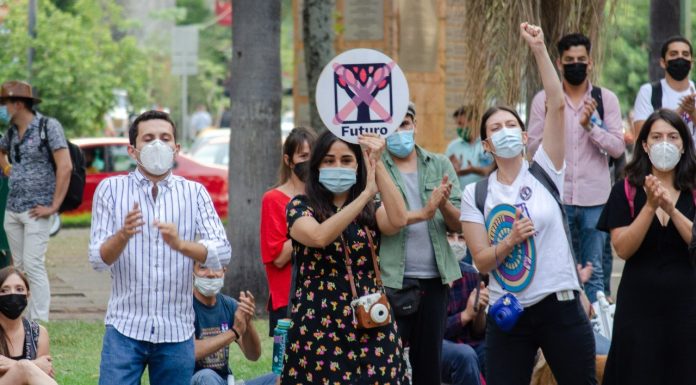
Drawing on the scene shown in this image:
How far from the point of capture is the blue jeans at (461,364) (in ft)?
30.2

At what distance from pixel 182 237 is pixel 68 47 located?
2020cm

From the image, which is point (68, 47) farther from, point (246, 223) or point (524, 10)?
point (524, 10)

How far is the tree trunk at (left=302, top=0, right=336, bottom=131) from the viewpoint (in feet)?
43.3

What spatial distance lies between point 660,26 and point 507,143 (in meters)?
8.77

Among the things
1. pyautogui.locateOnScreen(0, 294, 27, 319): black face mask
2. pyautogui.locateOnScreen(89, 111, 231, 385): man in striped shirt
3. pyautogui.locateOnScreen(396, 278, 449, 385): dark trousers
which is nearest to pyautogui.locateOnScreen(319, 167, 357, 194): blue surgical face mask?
pyautogui.locateOnScreen(89, 111, 231, 385): man in striped shirt

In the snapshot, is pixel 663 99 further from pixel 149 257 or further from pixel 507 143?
pixel 149 257

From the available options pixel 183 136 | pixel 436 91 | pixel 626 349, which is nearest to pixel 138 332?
pixel 626 349

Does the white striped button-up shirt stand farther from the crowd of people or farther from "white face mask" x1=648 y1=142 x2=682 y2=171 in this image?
"white face mask" x1=648 y1=142 x2=682 y2=171

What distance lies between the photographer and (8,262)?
12062 millimetres

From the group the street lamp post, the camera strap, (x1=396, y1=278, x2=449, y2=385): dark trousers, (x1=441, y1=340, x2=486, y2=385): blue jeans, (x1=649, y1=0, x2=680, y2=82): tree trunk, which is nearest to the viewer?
the camera strap

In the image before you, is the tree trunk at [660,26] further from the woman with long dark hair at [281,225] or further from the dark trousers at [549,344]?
the dark trousers at [549,344]

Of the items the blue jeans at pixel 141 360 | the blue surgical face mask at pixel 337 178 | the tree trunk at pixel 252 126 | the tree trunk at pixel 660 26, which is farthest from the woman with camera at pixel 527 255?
the tree trunk at pixel 660 26

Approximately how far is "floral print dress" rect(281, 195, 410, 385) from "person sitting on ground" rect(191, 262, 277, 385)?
99 cm

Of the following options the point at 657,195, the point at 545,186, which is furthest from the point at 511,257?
the point at 657,195
